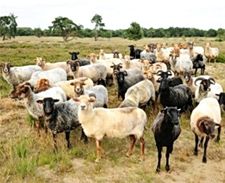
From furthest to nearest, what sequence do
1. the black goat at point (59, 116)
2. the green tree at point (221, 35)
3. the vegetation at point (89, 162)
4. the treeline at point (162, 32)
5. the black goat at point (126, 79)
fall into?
the treeline at point (162, 32) → the green tree at point (221, 35) → the black goat at point (126, 79) → the black goat at point (59, 116) → the vegetation at point (89, 162)

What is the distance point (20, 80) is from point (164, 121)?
33.3ft

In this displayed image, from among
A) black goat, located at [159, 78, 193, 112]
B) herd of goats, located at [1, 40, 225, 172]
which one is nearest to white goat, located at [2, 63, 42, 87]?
herd of goats, located at [1, 40, 225, 172]

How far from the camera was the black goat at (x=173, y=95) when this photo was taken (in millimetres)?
13416

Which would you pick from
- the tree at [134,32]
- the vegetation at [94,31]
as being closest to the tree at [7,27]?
the vegetation at [94,31]

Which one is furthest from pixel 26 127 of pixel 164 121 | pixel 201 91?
pixel 201 91

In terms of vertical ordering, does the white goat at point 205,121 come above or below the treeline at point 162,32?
above

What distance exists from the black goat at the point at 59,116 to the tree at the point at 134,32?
5725 cm

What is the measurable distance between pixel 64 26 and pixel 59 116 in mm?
72485

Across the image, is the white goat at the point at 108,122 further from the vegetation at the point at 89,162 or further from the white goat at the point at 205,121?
the white goat at the point at 205,121

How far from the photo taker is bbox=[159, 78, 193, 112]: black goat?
528 inches

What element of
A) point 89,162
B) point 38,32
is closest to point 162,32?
point 38,32

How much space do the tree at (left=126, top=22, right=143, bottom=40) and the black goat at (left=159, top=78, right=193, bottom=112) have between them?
53.7 metres

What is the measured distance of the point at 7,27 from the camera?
95.6 metres

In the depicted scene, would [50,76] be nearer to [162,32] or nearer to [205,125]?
[205,125]
